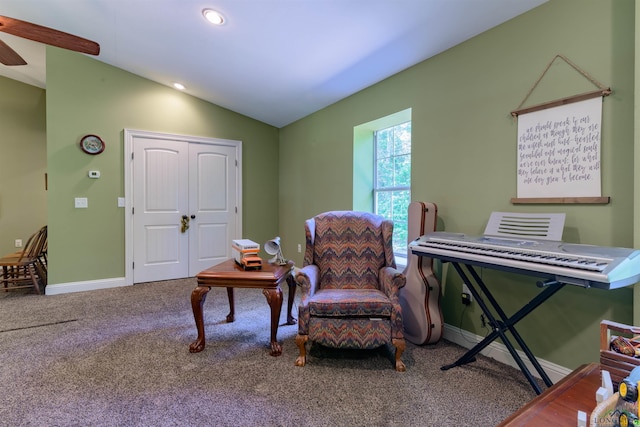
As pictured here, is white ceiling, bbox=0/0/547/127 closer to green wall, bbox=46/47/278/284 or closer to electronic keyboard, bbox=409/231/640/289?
green wall, bbox=46/47/278/284

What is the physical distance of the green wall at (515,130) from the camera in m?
1.61

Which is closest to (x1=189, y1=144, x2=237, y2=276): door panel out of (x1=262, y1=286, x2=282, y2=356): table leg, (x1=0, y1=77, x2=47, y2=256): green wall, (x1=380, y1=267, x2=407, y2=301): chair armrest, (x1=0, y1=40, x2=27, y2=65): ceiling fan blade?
(x1=0, y1=40, x2=27, y2=65): ceiling fan blade

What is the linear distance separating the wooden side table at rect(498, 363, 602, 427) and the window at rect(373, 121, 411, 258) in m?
2.04

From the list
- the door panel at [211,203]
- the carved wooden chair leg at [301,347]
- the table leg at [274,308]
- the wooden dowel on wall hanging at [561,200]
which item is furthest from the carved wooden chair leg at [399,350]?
the door panel at [211,203]

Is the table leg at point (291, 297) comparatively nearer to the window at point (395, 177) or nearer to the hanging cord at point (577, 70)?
the window at point (395, 177)

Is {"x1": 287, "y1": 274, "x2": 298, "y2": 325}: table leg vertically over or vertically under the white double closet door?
under

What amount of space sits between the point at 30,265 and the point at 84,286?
0.79m

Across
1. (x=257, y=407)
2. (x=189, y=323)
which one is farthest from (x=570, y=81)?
(x=189, y=323)

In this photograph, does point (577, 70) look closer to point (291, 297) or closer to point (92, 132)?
point (291, 297)

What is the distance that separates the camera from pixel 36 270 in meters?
4.26

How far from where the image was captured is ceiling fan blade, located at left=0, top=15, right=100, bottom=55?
2029 mm

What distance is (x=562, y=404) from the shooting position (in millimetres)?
1010

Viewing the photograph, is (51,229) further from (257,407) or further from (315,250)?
(257,407)

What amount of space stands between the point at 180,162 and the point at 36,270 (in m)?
2.51
